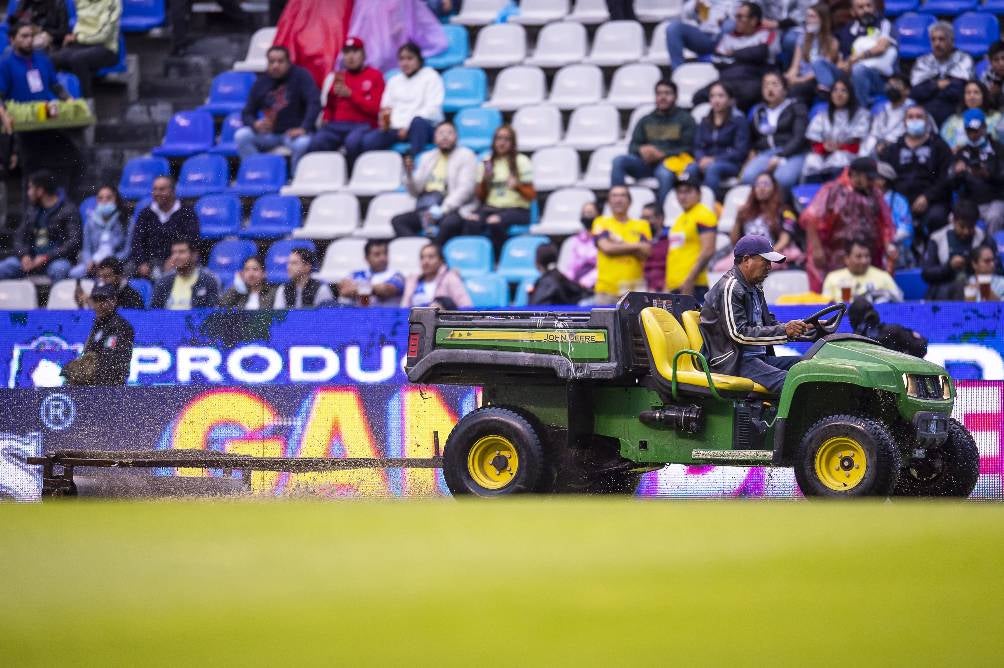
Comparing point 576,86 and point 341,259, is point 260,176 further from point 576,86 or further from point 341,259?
point 576,86

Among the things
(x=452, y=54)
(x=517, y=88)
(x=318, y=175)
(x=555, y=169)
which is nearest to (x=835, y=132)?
(x=555, y=169)

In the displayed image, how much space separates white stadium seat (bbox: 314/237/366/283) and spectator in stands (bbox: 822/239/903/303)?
4552 millimetres

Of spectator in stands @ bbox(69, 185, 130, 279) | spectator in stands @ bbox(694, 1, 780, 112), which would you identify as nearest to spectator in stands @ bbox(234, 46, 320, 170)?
spectator in stands @ bbox(69, 185, 130, 279)

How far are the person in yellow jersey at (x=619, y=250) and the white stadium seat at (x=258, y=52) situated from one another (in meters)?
5.55

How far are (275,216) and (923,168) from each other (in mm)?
6416

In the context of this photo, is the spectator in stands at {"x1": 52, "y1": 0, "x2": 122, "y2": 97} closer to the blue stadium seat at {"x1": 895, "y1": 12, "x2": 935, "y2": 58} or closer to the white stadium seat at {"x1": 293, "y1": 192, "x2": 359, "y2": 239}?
the white stadium seat at {"x1": 293, "y1": 192, "x2": 359, "y2": 239}

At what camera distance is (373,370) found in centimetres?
1158

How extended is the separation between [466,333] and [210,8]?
10.1 m

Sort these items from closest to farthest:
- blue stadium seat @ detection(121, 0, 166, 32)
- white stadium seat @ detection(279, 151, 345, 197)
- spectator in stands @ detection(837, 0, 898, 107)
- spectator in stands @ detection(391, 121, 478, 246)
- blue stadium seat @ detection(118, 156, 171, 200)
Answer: spectator in stands @ detection(837, 0, 898, 107), spectator in stands @ detection(391, 121, 478, 246), white stadium seat @ detection(279, 151, 345, 197), blue stadium seat @ detection(118, 156, 171, 200), blue stadium seat @ detection(121, 0, 166, 32)

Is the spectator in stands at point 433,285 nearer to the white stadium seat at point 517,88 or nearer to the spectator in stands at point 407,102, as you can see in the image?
the spectator in stands at point 407,102

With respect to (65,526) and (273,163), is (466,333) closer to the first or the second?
(65,526)

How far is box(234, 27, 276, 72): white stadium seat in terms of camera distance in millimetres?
17047

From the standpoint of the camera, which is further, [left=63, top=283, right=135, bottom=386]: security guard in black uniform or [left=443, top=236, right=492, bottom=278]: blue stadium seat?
[left=443, top=236, right=492, bottom=278]: blue stadium seat

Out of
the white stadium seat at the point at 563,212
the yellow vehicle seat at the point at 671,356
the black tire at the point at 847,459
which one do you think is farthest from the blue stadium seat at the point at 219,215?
the black tire at the point at 847,459
